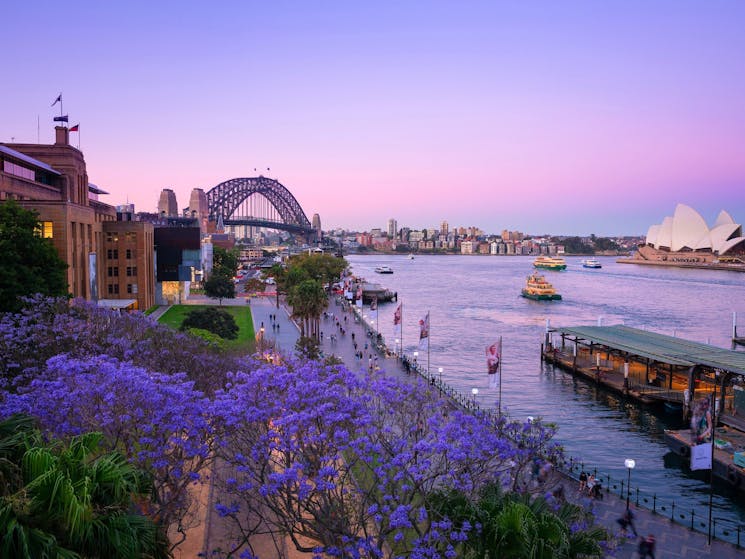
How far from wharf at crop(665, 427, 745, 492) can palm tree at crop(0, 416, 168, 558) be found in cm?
2340

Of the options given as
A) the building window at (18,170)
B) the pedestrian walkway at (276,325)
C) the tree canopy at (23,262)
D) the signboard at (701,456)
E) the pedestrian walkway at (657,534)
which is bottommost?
the pedestrian walkway at (657,534)

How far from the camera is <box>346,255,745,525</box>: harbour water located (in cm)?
2795

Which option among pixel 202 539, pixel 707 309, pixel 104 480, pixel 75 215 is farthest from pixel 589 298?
pixel 104 480

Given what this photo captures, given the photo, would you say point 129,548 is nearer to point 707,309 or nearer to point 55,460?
point 55,460

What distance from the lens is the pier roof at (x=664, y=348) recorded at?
32.2 m

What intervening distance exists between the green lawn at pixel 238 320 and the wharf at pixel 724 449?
23.7 metres

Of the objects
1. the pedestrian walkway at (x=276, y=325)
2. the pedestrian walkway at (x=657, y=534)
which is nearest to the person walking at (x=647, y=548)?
the pedestrian walkway at (x=657, y=534)

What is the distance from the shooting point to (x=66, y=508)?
823 cm

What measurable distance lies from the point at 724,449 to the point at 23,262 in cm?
3323

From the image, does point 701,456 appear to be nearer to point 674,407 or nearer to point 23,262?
point 674,407

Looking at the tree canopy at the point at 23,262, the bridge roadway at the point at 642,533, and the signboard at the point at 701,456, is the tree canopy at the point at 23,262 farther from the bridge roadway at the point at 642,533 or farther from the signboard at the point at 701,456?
the signboard at the point at 701,456

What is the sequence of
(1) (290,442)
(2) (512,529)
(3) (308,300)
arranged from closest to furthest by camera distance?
(2) (512,529) → (1) (290,442) → (3) (308,300)

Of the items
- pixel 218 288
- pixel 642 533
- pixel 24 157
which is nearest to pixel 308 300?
→ pixel 24 157

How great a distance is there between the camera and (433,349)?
56531 millimetres
